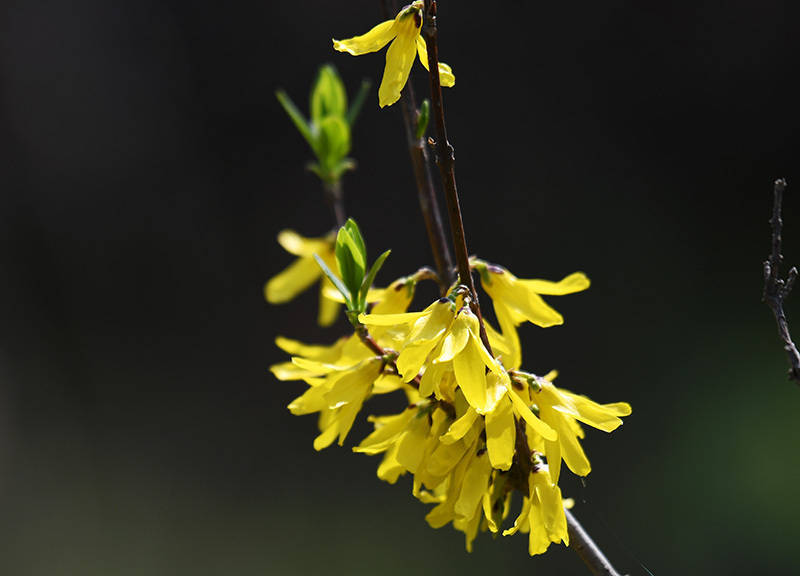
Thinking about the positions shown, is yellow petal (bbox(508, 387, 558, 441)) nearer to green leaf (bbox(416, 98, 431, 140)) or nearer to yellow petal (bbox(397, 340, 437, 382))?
yellow petal (bbox(397, 340, 437, 382))

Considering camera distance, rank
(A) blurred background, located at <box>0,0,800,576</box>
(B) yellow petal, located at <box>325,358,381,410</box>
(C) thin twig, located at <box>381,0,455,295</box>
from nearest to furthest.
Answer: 1. (B) yellow petal, located at <box>325,358,381,410</box>
2. (C) thin twig, located at <box>381,0,455,295</box>
3. (A) blurred background, located at <box>0,0,800,576</box>

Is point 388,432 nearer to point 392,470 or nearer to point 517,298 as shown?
point 392,470

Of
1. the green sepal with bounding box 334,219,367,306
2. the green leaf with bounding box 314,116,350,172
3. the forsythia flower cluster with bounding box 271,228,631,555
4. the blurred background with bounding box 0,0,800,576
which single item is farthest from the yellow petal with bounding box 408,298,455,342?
the blurred background with bounding box 0,0,800,576

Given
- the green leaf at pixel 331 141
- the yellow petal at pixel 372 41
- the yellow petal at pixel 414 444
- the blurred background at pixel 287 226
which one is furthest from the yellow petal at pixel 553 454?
the blurred background at pixel 287 226

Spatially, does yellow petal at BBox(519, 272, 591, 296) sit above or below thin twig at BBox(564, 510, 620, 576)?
above

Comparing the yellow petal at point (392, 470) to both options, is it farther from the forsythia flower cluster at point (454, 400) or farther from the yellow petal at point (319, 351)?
the yellow petal at point (319, 351)

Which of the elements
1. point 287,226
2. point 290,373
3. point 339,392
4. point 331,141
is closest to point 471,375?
point 339,392
